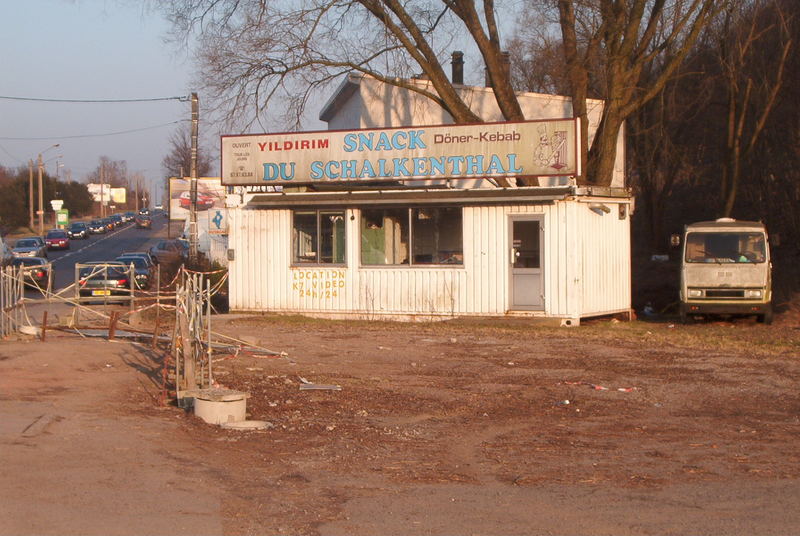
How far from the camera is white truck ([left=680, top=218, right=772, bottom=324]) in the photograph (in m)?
21.2

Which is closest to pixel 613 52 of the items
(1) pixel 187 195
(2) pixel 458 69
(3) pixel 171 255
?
(2) pixel 458 69

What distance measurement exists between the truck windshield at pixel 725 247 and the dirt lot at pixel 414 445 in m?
5.67

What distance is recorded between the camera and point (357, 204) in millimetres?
22000

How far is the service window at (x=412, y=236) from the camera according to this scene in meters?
21.6

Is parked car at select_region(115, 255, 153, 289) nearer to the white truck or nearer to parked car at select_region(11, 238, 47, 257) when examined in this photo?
parked car at select_region(11, 238, 47, 257)

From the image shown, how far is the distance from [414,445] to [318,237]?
13.9 meters

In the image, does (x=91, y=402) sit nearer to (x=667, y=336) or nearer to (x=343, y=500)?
(x=343, y=500)

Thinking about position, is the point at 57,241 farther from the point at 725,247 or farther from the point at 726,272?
the point at 726,272

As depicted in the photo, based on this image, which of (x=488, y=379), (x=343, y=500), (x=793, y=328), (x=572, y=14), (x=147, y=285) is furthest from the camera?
(x=147, y=285)

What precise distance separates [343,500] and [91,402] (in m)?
4.72

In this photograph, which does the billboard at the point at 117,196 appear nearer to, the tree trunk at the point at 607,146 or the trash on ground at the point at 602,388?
the tree trunk at the point at 607,146

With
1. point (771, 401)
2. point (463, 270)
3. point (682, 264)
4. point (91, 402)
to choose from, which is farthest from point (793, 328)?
point (91, 402)

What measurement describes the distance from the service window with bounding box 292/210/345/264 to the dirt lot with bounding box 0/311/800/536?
6.50 meters

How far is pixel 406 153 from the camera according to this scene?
22016 millimetres
